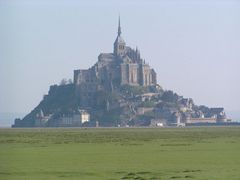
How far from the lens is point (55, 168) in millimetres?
36000

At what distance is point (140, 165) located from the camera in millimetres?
37812

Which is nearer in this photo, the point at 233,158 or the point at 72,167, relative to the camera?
the point at 72,167

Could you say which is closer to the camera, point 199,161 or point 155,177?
point 155,177

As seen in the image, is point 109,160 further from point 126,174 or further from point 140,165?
point 126,174

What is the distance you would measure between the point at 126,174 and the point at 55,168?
4956mm

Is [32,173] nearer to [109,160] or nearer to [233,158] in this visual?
[109,160]

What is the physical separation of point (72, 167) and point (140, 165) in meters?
3.61

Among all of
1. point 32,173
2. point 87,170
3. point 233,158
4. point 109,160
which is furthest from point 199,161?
point 32,173

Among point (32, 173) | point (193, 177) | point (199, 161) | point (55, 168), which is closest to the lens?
point (193, 177)

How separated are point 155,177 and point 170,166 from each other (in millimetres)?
5985

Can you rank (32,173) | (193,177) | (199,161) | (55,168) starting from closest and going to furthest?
1. (193,177)
2. (32,173)
3. (55,168)
4. (199,161)

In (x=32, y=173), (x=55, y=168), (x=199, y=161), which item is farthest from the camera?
(x=199, y=161)

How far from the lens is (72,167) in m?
36.8

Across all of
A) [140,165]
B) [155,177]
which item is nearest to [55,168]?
[140,165]
